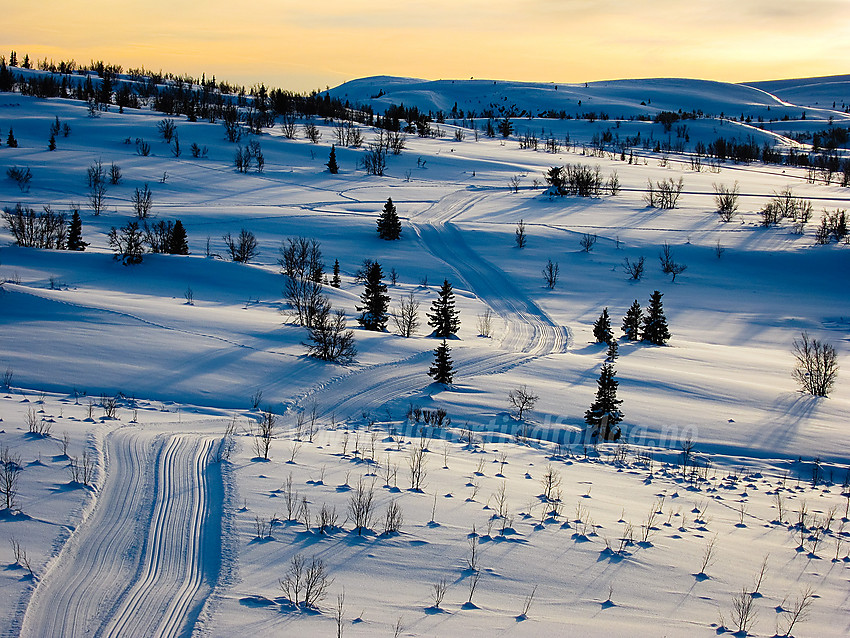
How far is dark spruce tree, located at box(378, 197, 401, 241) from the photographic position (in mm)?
37500

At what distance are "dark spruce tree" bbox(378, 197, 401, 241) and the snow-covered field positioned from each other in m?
1.70

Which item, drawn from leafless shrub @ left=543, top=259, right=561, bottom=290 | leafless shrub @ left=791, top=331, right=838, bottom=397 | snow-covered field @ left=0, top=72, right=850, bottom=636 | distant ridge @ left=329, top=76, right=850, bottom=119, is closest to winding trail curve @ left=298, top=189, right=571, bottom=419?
snow-covered field @ left=0, top=72, right=850, bottom=636

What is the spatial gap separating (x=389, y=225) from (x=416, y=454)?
28.6 metres

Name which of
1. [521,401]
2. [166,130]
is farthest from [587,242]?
[166,130]

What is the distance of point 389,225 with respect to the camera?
3759 cm

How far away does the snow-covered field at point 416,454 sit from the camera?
237 inches

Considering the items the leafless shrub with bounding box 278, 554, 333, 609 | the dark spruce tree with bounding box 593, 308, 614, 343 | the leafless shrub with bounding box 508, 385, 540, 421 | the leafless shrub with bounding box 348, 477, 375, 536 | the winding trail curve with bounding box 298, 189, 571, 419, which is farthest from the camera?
the dark spruce tree with bounding box 593, 308, 614, 343

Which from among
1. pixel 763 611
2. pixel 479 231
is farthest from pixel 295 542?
pixel 479 231

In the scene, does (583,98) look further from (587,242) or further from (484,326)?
(484,326)

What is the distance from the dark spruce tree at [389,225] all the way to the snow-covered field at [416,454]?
1.70 metres

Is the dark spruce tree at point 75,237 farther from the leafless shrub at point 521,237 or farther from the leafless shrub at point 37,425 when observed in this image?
the leafless shrub at point 521,237

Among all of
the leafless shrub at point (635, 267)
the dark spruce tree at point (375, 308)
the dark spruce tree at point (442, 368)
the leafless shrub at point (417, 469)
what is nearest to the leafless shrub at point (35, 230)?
Answer: the dark spruce tree at point (375, 308)

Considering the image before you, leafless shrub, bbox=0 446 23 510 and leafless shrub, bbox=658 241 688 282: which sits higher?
leafless shrub, bbox=658 241 688 282

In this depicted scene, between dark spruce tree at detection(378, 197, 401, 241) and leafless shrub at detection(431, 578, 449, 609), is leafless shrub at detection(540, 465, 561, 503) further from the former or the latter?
dark spruce tree at detection(378, 197, 401, 241)
